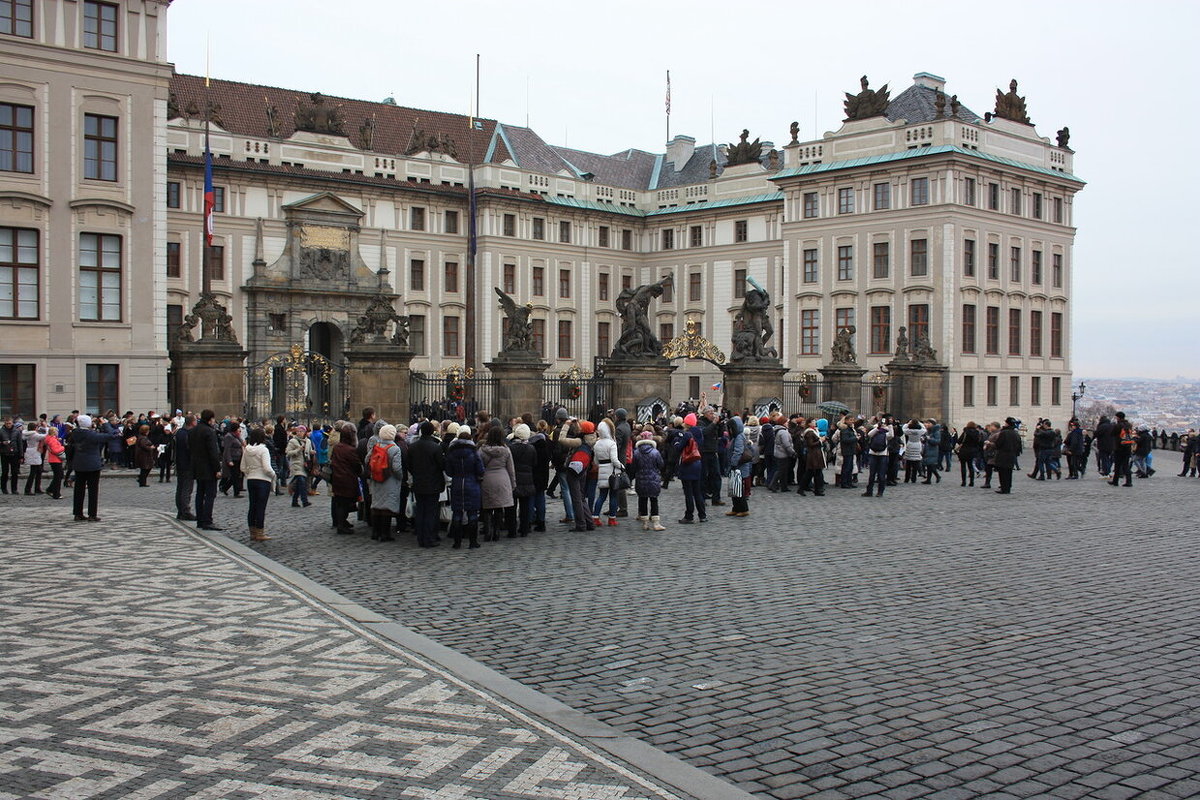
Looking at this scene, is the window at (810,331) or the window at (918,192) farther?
the window at (810,331)

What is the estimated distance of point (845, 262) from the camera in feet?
173

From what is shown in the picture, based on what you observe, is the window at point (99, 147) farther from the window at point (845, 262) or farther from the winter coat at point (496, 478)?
the window at point (845, 262)

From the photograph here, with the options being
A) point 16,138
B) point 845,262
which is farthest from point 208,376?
point 845,262

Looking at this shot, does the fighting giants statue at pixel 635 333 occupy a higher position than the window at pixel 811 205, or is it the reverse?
the window at pixel 811 205

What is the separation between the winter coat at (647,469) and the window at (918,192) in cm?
3678

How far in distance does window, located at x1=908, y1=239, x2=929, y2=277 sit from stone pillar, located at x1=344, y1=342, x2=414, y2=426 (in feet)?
95.7

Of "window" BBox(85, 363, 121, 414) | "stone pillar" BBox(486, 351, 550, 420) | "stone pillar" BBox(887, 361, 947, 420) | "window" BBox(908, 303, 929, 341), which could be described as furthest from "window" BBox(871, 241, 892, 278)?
"window" BBox(85, 363, 121, 414)

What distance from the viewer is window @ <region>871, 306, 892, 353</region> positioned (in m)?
51.2

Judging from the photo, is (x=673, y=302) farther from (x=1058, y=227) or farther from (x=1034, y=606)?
(x=1034, y=606)

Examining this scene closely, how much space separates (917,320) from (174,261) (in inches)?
1338

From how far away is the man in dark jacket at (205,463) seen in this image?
15.5m

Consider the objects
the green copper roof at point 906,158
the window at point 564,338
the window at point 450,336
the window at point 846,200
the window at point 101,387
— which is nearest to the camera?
the window at point 101,387

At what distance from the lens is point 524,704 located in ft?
23.3

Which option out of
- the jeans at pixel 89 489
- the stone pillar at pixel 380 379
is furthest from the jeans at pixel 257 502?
the stone pillar at pixel 380 379
